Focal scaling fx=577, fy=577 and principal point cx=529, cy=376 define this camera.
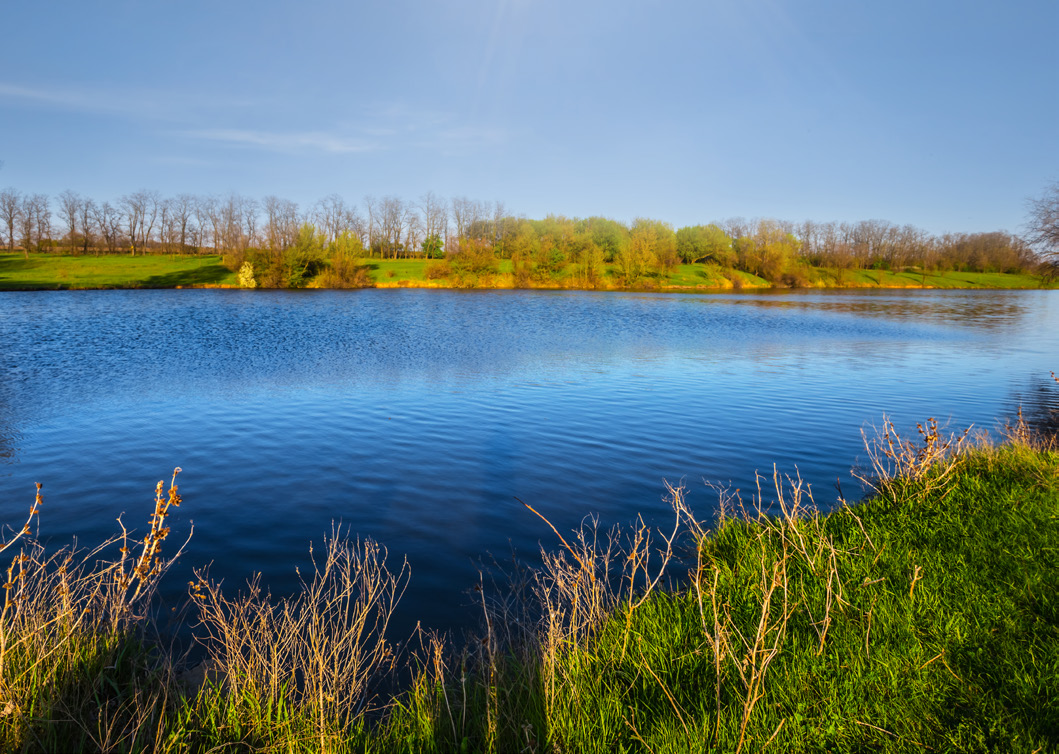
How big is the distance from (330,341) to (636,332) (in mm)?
17113

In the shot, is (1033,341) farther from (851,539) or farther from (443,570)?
(443,570)

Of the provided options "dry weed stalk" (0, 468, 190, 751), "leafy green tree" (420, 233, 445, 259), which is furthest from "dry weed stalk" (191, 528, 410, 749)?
"leafy green tree" (420, 233, 445, 259)

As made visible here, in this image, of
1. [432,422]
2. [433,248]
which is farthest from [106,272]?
[432,422]

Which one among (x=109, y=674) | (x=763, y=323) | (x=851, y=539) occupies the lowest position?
(x=109, y=674)

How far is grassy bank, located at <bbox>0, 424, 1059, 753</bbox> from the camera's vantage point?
331 centimetres

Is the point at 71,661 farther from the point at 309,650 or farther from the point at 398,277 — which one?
the point at 398,277

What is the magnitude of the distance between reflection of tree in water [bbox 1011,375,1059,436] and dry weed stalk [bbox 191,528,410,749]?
1384 centimetres

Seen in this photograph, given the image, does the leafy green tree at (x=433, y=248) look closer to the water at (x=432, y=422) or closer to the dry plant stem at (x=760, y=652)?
the water at (x=432, y=422)

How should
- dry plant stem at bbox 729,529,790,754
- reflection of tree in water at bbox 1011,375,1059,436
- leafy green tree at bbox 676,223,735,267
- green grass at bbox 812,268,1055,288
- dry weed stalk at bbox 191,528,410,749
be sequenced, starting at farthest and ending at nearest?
leafy green tree at bbox 676,223,735,267 < green grass at bbox 812,268,1055,288 < reflection of tree in water at bbox 1011,375,1059,436 < dry weed stalk at bbox 191,528,410,749 < dry plant stem at bbox 729,529,790,754

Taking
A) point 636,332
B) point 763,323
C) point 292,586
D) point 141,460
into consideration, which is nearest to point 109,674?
point 292,586

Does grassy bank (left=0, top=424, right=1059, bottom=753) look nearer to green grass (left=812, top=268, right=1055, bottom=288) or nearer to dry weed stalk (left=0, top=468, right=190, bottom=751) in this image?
dry weed stalk (left=0, top=468, right=190, bottom=751)

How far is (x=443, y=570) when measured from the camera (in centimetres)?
675

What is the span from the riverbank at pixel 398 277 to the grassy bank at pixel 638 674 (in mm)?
68848

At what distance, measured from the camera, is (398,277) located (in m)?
80.7
